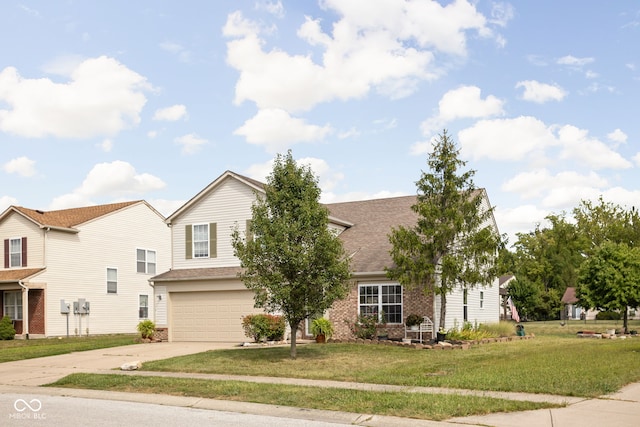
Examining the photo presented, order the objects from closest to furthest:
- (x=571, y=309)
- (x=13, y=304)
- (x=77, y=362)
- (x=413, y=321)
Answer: (x=77, y=362), (x=413, y=321), (x=13, y=304), (x=571, y=309)

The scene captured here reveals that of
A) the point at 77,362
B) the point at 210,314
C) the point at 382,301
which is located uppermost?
the point at 382,301

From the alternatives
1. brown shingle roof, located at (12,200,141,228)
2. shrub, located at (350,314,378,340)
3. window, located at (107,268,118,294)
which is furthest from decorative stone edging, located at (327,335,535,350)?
brown shingle roof, located at (12,200,141,228)

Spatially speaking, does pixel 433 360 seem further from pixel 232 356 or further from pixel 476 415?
pixel 476 415

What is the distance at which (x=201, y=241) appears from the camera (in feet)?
102

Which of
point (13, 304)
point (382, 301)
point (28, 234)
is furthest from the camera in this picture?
point (13, 304)

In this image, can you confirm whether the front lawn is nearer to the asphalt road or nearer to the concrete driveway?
the concrete driveway

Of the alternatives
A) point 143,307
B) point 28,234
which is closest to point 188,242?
point 28,234

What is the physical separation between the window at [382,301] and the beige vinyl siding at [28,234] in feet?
62.2

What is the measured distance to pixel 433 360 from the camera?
1908cm

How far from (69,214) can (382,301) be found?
22735mm

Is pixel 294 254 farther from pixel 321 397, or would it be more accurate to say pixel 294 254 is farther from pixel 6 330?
pixel 6 330

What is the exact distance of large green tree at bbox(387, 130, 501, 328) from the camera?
2445 cm

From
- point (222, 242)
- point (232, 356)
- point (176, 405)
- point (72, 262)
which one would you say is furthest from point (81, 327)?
point (176, 405)

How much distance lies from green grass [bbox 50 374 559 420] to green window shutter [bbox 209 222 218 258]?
1445 centimetres
